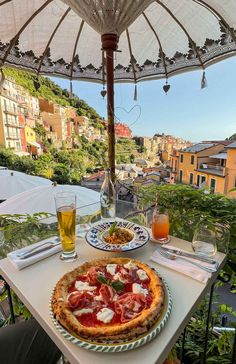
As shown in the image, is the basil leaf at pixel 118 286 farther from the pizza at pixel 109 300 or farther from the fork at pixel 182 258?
the fork at pixel 182 258

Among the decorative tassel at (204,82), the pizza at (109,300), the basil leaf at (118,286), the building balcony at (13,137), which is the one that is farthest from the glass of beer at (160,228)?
the building balcony at (13,137)

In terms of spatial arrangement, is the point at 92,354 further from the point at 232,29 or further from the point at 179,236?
the point at 232,29

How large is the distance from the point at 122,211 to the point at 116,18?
114 cm

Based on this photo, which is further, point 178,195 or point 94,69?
point 94,69

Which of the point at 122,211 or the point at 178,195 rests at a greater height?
the point at 178,195

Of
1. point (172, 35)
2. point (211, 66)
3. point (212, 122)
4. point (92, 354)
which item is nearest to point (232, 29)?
point (211, 66)

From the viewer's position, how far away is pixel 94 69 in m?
2.42

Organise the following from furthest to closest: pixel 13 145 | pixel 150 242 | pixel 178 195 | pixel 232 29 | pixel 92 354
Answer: pixel 13 145 < pixel 232 29 < pixel 178 195 < pixel 150 242 < pixel 92 354

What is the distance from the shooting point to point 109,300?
564 millimetres

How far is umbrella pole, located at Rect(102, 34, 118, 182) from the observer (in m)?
1.26

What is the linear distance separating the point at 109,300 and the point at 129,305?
6 cm

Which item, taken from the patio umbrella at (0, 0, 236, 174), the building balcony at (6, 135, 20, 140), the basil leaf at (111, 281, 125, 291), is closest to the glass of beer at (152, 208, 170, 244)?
the basil leaf at (111, 281, 125, 291)

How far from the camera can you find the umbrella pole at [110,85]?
49.7 inches

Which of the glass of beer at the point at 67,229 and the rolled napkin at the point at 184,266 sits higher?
the glass of beer at the point at 67,229
